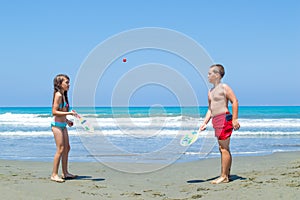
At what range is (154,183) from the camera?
575cm

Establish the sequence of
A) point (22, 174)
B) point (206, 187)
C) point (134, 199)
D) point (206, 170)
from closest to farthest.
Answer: point (134, 199), point (206, 187), point (22, 174), point (206, 170)

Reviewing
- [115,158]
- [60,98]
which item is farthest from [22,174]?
[115,158]

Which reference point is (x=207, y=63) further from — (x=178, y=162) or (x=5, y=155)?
(x=5, y=155)

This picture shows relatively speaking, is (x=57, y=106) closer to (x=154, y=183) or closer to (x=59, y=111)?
(x=59, y=111)

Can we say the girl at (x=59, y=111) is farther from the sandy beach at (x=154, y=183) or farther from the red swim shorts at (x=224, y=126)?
the red swim shorts at (x=224, y=126)

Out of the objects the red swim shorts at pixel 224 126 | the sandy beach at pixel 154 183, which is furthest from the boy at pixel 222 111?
the sandy beach at pixel 154 183

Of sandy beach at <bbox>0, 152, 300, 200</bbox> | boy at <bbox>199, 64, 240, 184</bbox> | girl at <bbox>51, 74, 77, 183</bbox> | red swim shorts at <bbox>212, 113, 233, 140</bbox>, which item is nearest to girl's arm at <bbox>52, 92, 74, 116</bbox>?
girl at <bbox>51, 74, 77, 183</bbox>

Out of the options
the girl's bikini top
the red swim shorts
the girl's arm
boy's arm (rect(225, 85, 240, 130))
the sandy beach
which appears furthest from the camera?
the girl's bikini top

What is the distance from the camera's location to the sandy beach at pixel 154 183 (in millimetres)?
4562

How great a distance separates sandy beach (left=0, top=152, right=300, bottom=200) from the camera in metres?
4.56

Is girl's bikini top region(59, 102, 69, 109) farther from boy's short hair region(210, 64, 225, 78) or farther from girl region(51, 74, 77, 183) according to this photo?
boy's short hair region(210, 64, 225, 78)

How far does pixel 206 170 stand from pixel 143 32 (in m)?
2.80

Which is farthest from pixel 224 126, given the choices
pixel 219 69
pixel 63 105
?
pixel 63 105

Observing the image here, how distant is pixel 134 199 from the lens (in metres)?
4.56
